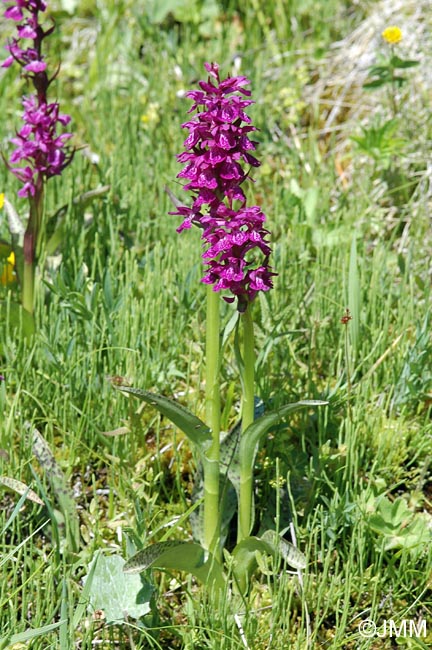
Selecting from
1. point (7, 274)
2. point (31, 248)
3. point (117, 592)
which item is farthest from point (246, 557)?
point (7, 274)

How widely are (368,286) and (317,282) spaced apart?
182mm

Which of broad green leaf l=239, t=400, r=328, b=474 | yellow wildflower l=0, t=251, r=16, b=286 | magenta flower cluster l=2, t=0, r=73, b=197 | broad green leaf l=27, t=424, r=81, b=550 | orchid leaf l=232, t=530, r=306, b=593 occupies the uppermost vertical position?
magenta flower cluster l=2, t=0, r=73, b=197

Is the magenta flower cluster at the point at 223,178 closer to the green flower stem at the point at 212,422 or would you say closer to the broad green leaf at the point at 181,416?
the green flower stem at the point at 212,422

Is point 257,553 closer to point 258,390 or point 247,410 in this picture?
point 247,410

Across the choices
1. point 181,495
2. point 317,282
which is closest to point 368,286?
point 317,282

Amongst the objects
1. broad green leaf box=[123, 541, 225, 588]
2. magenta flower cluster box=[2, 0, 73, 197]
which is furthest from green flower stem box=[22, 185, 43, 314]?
broad green leaf box=[123, 541, 225, 588]

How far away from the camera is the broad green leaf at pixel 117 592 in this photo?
5.15ft

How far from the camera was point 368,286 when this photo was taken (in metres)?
2.41

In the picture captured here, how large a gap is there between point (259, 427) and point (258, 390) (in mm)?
448

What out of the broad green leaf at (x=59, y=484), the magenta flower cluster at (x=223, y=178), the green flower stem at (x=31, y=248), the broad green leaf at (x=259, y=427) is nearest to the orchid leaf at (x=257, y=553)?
the broad green leaf at (x=259, y=427)

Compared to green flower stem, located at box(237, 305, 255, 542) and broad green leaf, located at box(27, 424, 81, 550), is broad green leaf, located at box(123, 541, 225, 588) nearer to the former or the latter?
green flower stem, located at box(237, 305, 255, 542)

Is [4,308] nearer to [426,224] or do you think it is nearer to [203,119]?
[203,119]

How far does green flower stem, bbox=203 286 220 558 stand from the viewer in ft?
5.07

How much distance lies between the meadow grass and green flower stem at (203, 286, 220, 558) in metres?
0.11
